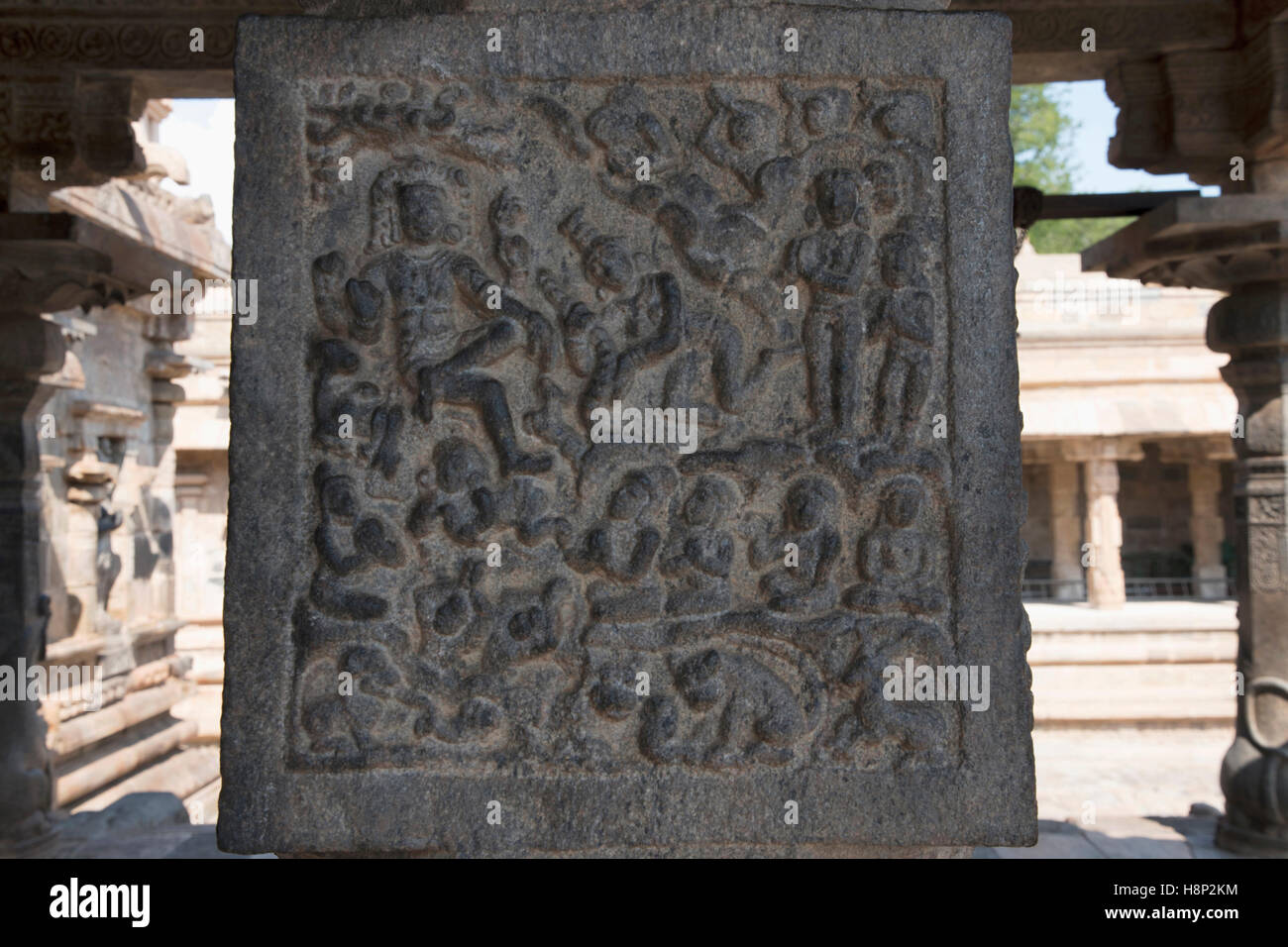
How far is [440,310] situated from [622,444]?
38 centimetres

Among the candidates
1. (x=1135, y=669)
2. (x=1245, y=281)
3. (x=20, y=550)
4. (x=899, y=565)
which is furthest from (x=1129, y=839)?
(x=1135, y=669)

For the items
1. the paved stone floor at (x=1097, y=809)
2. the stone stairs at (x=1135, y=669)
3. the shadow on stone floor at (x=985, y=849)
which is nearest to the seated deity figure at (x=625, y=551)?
the paved stone floor at (x=1097, y=809)

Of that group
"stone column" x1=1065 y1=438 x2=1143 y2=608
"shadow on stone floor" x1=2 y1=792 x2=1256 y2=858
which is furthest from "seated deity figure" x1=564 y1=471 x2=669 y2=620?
"stone column" x1=1065 y1=438 x2=1143 y2=608

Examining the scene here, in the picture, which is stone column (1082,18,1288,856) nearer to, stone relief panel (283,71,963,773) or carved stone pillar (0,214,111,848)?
stone relief panel (283,71,963,773)

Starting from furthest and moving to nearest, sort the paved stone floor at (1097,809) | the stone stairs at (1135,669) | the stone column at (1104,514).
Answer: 1. the stone column at (1104,514)
2. the stone stairs at (1135,669)
3. the paved stone floor at (1097,809)

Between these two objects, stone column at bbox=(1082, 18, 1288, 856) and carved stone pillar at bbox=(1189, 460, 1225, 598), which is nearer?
stone column at bbox=(1082, 18, 1288, 856)

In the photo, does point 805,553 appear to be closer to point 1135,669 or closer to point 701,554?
point 701,554

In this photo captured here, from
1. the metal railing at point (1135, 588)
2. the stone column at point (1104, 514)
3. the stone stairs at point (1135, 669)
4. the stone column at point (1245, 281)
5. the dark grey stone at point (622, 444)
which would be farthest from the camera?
the metal railing at point (1135, 588)

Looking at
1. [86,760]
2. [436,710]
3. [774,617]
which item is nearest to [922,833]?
[774,617]

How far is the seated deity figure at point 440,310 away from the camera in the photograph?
5.38 feet

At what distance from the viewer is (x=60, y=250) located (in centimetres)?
403

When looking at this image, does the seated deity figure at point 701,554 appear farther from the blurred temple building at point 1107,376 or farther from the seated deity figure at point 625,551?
the blurred temple building at point 1107,376

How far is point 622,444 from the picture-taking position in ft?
5.41

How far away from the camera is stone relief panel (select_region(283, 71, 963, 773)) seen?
63.6 inches
